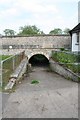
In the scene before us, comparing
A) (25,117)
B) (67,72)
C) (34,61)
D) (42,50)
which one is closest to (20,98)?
(25,117)

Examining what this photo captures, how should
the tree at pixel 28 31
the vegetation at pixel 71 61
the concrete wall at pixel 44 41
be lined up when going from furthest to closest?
the tree at pixel 28 31 < the concrete wall at pixel 44 41 < the vegetation at pixel 71 61

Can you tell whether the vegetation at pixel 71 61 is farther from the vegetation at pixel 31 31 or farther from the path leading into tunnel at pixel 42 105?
the vegetation at pixel 31 31

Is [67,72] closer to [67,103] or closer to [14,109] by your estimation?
[67,103]

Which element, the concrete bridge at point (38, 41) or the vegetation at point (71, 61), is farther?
the concrete bridge at point (38, 41)

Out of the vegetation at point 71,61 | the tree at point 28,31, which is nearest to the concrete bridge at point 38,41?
the vegetation at point 71,61

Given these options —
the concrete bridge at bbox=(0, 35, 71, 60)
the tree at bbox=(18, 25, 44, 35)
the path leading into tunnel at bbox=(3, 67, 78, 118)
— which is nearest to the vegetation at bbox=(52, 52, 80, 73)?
the path leading into tunnel at bbox=(3, 67, 78, 118)

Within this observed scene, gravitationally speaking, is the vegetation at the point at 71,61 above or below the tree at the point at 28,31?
below

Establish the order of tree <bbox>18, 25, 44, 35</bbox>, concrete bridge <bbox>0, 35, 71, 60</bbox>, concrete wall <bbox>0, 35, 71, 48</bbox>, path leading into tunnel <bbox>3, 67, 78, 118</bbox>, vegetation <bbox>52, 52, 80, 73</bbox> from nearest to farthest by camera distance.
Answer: path leading into tunnel <bbox>3, 67, 78, 118</bbox>, vegetation <bbox>52, 52, 80, 73</bbox>, concrete bridge <bbox>0, 35, 71, 60</bbox>, concrete wall <bbox>0, 35, 71, 48</bbox>, tree <bbox>18, 25, 44, 35</bbox>

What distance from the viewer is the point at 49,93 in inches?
464

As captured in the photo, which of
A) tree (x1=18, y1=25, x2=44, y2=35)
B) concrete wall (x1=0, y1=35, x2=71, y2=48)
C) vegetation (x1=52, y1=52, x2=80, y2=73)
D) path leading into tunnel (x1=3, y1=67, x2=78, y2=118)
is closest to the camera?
path leading into tunnel (x1=3, y1=67, x2=78, y2=118)

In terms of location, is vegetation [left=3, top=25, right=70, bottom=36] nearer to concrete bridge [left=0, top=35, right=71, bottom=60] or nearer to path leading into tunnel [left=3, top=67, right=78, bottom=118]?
concrete bridge [left=0, top=35, right=71, bottom=60]

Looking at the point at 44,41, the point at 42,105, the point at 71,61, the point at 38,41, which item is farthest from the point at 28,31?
the point at 42,105

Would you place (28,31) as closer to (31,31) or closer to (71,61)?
(31,31)

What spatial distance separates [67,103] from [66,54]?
11.8m
